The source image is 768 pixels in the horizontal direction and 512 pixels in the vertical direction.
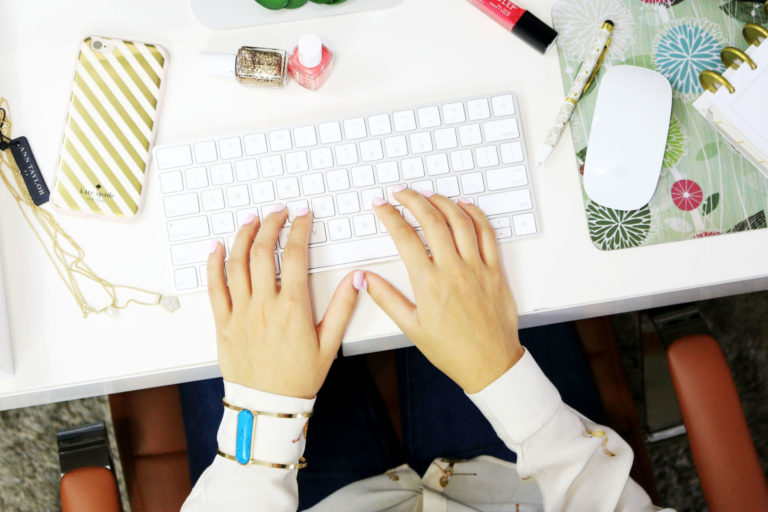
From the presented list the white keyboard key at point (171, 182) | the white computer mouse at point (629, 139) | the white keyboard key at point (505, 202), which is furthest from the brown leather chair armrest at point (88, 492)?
the white computer mouse at point (629, 139)

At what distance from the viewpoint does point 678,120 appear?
64 cm

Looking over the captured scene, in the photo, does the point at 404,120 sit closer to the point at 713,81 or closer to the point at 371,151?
the point at 371,151

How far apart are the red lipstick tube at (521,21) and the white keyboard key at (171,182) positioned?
1.36ft

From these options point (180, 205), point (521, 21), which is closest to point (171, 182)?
point (180, 205)

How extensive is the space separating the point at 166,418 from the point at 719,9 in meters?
0.97

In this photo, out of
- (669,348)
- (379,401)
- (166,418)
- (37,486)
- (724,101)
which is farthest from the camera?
(37,486)

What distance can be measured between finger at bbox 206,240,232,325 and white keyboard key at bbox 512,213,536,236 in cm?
34

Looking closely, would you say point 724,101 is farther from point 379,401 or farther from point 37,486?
point 37,486

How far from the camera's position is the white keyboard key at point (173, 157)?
62 centimetres

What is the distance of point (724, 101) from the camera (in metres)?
0.60

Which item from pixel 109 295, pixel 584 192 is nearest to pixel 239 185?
pixel 109 295

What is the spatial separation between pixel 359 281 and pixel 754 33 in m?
0.54

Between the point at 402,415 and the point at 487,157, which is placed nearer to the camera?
the point at 487,157

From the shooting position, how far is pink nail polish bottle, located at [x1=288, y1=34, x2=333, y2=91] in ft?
1.93
